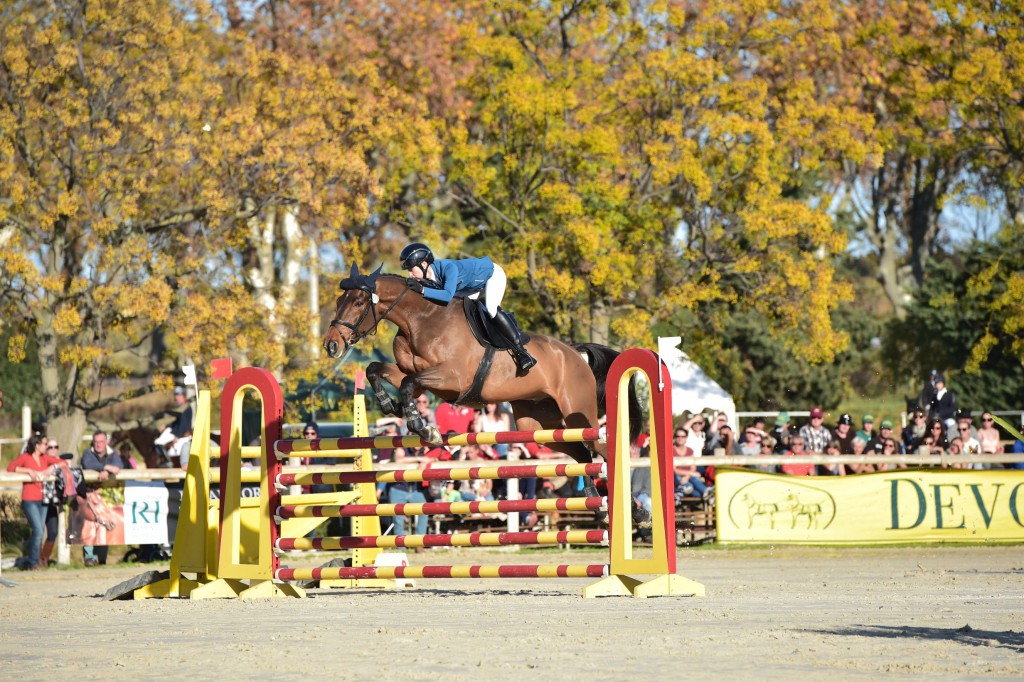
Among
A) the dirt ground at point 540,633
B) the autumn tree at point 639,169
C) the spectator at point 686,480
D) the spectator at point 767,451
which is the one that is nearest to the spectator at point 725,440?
the spectator at point 767,451

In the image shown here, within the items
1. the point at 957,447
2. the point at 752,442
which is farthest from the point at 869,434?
the point at 752,442

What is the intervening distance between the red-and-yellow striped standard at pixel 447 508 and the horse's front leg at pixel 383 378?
744mm

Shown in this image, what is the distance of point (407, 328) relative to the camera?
425 inches

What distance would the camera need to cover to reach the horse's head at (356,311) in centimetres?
1030

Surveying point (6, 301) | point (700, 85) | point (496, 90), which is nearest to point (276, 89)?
point (496, 90)

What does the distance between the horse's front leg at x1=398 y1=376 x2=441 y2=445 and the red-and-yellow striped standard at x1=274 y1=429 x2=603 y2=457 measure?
59 mm

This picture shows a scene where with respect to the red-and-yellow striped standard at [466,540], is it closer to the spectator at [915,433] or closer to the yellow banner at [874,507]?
the yellow banner at [874,507]

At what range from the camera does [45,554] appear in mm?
16594

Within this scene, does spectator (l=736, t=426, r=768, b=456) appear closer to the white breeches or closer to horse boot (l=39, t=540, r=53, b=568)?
the white breeches

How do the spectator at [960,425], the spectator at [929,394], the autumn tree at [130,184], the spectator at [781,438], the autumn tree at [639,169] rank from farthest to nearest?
the autumn tree at [639,169] < the autumn tree at [130,184] < the spectator at [929,394] < the spectator at [960,425] < the spectator at [781,438]

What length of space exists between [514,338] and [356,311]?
137 centimetres

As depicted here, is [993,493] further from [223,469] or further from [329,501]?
[223,469]

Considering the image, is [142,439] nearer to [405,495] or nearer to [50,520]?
[50,520]

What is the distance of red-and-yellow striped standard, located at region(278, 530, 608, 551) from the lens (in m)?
9.76
